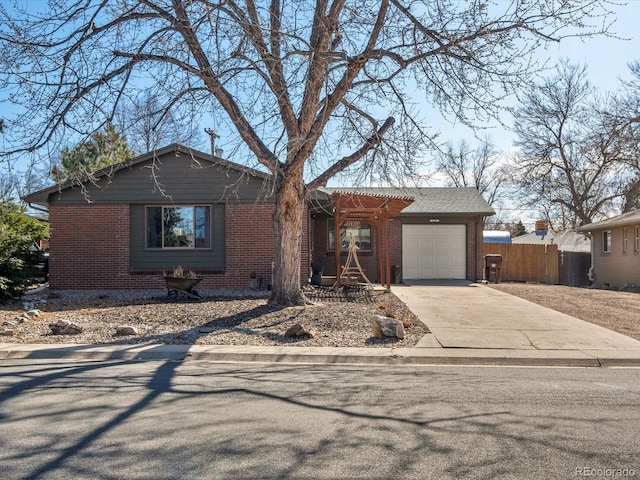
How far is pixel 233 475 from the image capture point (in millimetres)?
3668

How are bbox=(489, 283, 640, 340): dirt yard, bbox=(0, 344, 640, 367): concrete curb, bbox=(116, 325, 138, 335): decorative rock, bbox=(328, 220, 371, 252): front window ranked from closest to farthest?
bbox=(0, 344, 640, 367): concrete curb, bbox=(116, 325, 138, 335): decorative rock, bbox=(489, 283, 640, 340): dirt yard, bbox=(328, 220, 371, 252): front window

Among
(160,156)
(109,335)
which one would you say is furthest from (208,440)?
(160,156)

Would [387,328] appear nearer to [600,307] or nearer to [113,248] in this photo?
[600,307]

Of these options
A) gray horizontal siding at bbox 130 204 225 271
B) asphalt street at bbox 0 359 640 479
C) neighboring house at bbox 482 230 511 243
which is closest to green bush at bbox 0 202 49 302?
gray horizontal siding at bbox 130 204 225 271

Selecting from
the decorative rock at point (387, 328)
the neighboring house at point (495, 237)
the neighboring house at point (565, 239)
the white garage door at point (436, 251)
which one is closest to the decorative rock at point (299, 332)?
the decorative rock at point (387, 328)

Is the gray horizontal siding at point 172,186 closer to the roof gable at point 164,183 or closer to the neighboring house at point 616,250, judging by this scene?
the roof gable at point 164,183

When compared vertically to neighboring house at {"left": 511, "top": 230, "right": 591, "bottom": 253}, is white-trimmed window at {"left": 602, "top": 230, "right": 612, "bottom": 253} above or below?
below

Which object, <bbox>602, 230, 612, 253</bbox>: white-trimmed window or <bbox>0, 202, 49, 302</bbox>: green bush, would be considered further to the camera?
<bbox>602, 230, 612, 253</bbox>: white-trimmed window

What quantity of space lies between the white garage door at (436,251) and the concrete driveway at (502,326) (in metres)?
5.45

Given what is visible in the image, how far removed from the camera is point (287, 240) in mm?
11742

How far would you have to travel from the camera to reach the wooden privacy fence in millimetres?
24734

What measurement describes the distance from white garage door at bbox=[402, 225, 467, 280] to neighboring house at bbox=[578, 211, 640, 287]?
6809 millimetres

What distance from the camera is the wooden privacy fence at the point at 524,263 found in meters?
24.7

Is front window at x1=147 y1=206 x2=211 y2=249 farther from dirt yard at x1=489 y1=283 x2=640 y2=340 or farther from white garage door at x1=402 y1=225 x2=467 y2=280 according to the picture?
dirt yard at x1=489 y1=283 x2=640 y2=340
